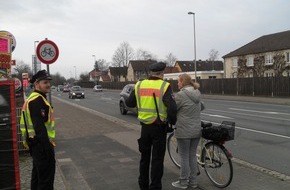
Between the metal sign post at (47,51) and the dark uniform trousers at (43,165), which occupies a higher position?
the metal sign post at (47,51)

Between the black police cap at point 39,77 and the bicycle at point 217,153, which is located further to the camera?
the bicycle at point 217,153

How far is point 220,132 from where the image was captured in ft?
18.4

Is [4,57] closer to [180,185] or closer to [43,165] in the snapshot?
[43,165]

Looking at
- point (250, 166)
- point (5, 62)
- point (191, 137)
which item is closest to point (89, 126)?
point (5, 62)

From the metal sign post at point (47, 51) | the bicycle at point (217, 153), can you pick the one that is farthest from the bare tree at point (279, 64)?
the bicycle at point (217, 153)

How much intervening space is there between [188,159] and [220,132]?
0.66 m

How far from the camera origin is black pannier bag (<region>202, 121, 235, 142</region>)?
5.56 metres

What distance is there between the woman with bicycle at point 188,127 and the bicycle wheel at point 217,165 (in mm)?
Result: 320

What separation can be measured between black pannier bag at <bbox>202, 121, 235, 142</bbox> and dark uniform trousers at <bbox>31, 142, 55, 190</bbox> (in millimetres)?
2402

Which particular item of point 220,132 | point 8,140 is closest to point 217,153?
point 220,132

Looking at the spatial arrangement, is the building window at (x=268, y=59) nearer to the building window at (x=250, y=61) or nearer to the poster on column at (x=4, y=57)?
the building window at (x=250, y=61)

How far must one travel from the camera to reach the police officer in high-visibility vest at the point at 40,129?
4.43 meters

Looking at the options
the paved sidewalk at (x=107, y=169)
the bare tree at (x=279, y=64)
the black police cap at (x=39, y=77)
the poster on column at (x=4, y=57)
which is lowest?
the paved sidewalk at (x=107, y=169)

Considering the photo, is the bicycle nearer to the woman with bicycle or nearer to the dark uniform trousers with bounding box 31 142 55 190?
the woman with bicycle
